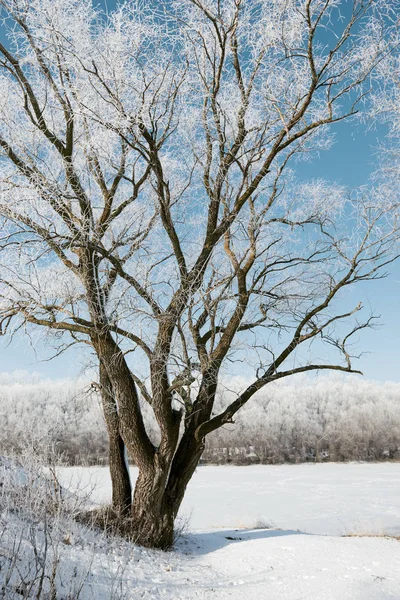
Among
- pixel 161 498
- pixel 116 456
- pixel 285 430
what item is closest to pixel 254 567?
pixel 161 498

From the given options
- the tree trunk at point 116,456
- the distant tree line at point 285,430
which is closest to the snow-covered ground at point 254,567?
the tree trunk at point 116,456

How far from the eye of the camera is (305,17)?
6152 millimetres

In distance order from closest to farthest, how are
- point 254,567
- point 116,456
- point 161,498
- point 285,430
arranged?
point 254,567 → point 161,498 → point 116,456 → point 285,430

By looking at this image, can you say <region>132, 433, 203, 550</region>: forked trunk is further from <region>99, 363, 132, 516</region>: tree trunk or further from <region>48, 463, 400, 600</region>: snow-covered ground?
<region>99, 363, 132, 516</region>: tree trunk

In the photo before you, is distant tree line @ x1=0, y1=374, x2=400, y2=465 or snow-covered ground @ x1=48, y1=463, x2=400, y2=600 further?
distant tree line @ x1=0, y1=374, x2=400, y2=465

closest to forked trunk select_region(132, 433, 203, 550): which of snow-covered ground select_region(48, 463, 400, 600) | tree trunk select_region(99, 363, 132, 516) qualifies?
snow-covered ground select_region(48, 463, 400, 600)

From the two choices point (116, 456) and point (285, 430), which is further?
point (285, 430)

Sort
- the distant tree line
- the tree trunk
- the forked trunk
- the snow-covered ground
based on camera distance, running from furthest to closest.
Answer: the distant tree line, the tree trunk, the forked trunk, the snow-covered ground

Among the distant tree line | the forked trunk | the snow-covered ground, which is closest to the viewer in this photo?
the snow-covered ground

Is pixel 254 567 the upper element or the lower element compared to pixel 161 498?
lower

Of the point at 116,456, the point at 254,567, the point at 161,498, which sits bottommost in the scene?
the point at 254,567

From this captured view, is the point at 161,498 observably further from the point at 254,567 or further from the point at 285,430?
the point at 285,430

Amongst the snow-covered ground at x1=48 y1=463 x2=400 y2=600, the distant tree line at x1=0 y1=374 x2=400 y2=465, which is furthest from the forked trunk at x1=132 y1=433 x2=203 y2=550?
the distant tree line at x1=0 y1=374 x2=400 y2=465

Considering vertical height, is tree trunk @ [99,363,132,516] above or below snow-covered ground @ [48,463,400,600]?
above
